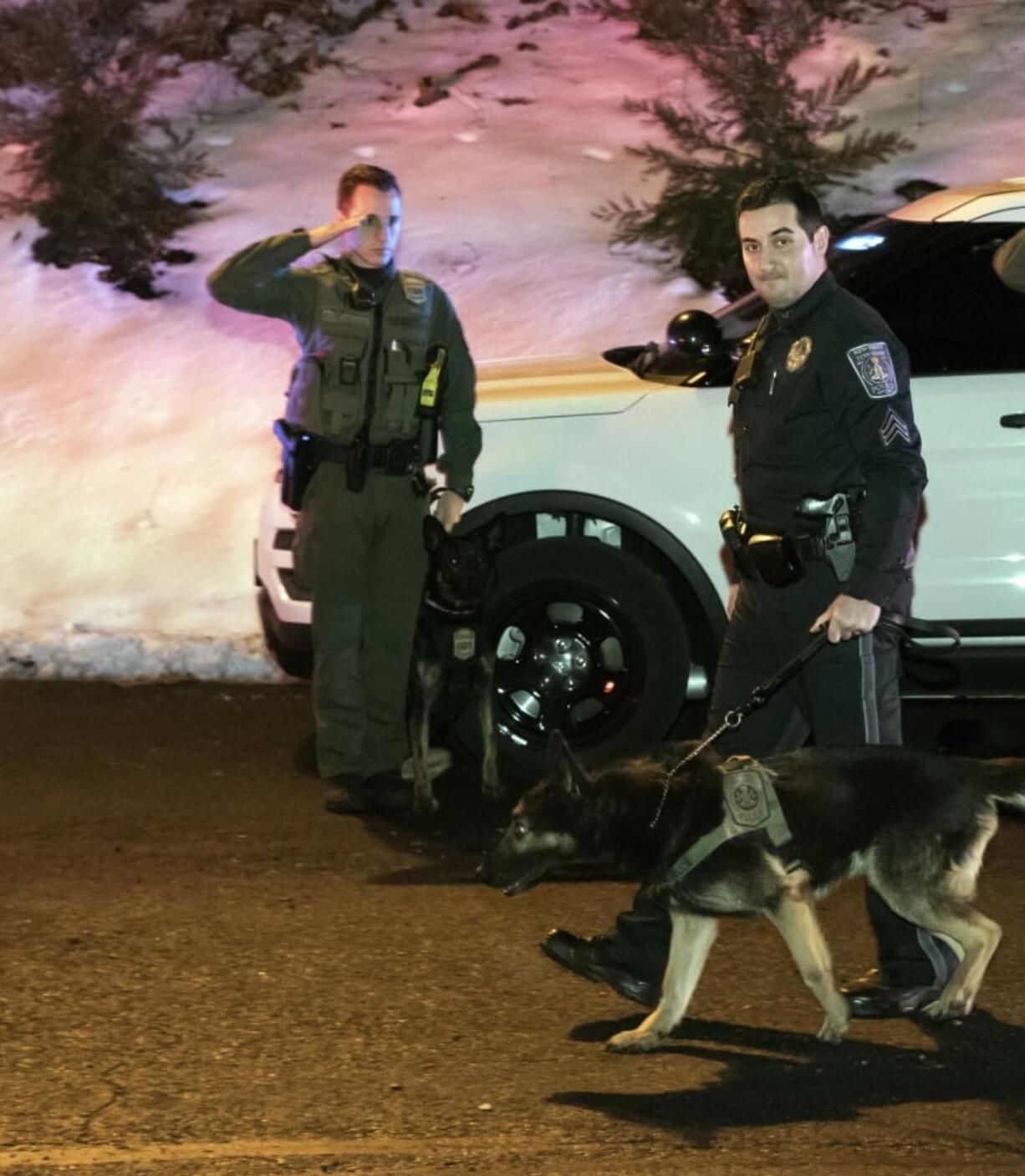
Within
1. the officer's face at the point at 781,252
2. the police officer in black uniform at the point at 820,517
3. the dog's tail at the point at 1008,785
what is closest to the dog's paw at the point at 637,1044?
the police officer in black uniform at the point at 820,517

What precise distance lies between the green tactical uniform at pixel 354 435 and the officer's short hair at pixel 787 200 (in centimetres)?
193

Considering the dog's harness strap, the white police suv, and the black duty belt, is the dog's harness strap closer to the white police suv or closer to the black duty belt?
the white police suv

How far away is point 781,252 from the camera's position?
461cm

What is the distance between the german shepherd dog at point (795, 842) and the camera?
4.35 meters

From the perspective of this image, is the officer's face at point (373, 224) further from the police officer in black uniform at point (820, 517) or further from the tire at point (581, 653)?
the police officer in black uniform at point (820, 517)

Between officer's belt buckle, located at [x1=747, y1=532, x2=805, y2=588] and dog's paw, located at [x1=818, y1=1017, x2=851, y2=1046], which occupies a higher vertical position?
officer's belt buckle, located at [x1=747, y1=532, x2=805, y2=588]

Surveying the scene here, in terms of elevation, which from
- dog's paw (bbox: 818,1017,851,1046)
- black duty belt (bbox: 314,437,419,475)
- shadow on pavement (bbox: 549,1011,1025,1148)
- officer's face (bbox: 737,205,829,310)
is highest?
officer's face (bbox: 737,205,829,310)

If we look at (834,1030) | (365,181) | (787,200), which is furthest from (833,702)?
(365,181)

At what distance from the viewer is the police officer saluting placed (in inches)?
250

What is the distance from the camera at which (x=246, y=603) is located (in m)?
9.20

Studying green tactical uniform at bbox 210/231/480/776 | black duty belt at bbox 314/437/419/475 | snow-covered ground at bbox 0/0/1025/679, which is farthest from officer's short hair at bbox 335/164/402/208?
snow-covered ground at bbox 0/0/1025/679

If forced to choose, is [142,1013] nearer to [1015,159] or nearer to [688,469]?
[688,469]

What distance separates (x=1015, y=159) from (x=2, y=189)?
715 cm

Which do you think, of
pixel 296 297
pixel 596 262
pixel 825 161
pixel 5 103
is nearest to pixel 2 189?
pixel 5 103
